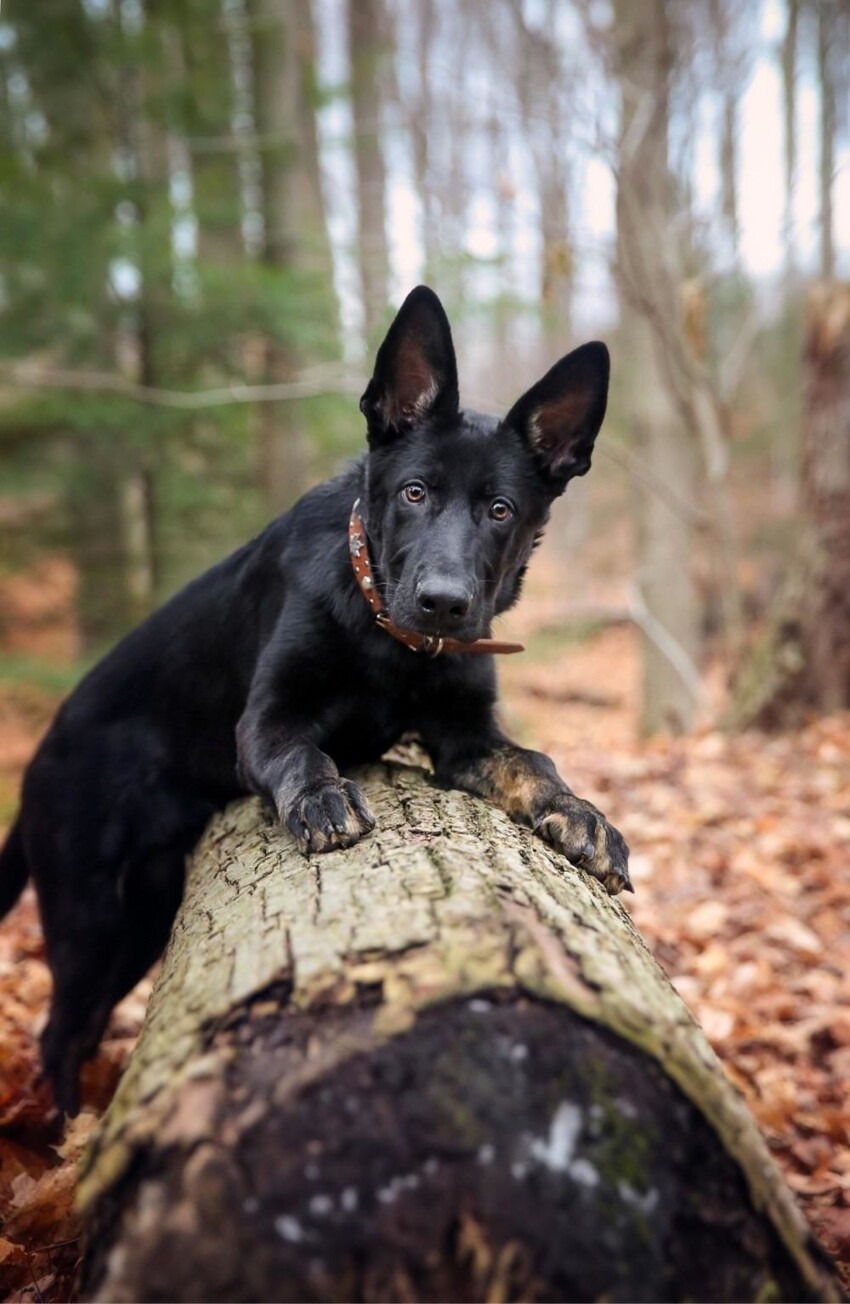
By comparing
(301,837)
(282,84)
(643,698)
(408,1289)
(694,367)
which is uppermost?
(282,84)

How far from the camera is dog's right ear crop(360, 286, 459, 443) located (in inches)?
127

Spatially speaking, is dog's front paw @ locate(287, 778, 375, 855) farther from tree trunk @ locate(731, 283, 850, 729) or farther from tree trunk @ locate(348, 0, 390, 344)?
tree trunk @ locate(348, 0, 390, 344)

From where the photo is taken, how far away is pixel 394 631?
10.3 ft

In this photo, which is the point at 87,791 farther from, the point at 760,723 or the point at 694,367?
the point at 694,367

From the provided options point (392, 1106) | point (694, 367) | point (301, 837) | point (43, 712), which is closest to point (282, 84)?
point (694, 367)

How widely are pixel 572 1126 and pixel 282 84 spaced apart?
34.9 feet

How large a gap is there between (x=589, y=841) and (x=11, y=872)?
2353 mm

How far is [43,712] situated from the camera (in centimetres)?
1067

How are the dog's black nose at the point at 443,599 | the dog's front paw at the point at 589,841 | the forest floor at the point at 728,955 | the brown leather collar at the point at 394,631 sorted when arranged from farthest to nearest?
the brown leather collar at the point at 394,631, the dog's black nose at the point at 443,599, the forest floor at the point at 728,955, the dog's front paw at the point at 589,841

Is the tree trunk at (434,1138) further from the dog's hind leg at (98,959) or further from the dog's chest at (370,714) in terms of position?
the dog's hind leg at (98,959)

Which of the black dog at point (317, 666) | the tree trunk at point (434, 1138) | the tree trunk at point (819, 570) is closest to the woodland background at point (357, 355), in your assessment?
the tree trunk at point (819, 570)

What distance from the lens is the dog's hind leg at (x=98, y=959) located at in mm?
3406

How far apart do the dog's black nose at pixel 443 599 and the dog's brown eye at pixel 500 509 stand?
470mm

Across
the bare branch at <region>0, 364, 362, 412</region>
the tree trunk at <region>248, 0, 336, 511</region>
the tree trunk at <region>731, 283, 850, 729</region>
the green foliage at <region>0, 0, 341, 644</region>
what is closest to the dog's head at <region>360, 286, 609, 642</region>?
the bare branch at <region>0, 364, 362, 412</region>
